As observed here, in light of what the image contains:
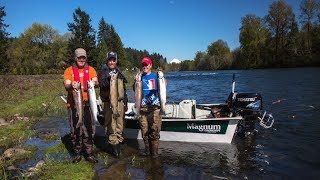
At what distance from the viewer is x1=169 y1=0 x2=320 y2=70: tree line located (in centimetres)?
7138

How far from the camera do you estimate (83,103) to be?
816 cm

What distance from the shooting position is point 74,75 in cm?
808

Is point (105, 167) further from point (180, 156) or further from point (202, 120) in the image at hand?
point (202, 120)

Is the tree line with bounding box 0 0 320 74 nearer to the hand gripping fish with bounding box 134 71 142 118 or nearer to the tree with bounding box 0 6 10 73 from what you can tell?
the tree with bounding box 0 6 10 73

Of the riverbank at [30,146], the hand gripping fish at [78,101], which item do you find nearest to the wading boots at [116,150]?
the riverbank at [30,146]

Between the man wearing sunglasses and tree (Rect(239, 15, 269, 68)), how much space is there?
8200cm

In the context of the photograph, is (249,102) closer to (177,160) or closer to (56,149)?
(177,160)

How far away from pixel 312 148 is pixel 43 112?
45.4 ft

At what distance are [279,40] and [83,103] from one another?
82.3 metres

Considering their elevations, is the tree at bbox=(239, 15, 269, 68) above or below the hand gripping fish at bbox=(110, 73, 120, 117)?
above

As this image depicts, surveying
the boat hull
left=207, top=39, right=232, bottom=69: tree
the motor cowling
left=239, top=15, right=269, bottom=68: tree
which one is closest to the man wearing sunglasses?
the boat hull

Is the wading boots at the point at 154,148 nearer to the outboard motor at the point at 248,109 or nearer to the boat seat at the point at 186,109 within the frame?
Answer: the boat seat at the point at 186,109

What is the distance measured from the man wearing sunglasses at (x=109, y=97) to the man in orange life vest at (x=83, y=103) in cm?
43

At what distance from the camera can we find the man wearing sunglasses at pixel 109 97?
866cm
